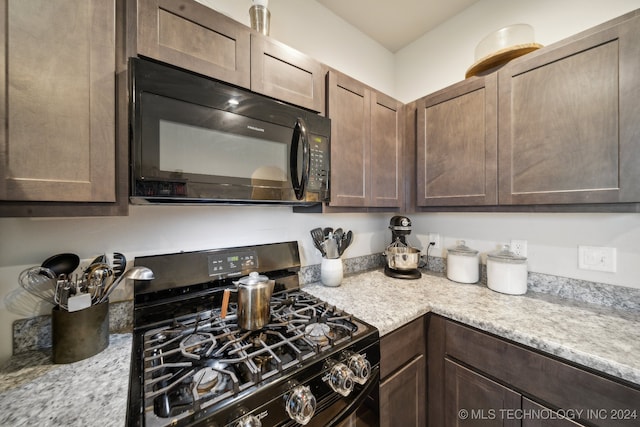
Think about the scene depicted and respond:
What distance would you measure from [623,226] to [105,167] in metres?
2.17

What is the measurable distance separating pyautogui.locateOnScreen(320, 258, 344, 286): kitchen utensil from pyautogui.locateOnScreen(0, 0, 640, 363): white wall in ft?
0.55

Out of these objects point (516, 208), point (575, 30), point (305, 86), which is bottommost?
point (516, 208)

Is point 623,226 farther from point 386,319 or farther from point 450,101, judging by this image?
point 386,319

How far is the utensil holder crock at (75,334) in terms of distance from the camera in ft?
2.41

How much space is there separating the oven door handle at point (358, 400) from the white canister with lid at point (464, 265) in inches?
36.1

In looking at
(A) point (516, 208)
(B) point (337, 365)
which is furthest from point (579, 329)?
(B) point (337, 365)

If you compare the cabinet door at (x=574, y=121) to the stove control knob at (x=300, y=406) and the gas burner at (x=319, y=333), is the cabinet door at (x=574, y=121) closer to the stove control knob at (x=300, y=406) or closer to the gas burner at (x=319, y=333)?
the gas burner at (x=319, y=333)

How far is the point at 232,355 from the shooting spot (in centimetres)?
75

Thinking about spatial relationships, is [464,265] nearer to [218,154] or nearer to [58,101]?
[218,154]

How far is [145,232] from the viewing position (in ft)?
3.31

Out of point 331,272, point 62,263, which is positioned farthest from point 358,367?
point 62,263

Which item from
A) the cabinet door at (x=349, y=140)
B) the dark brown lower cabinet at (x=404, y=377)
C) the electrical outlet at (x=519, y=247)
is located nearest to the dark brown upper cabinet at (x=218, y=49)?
the cabinet door at (x=349, y=140)

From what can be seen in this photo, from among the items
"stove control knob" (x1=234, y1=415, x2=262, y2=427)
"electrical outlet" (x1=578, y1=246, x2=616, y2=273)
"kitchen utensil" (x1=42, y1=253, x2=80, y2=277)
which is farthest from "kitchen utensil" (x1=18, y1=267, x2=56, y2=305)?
"electrical outlet" (x1=578, y1=246, x2=616, y2=273)

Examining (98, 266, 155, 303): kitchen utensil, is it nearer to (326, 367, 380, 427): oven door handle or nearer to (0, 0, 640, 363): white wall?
(0, 0, 640, 363): white wall
